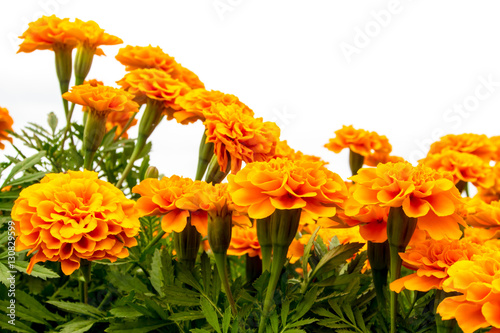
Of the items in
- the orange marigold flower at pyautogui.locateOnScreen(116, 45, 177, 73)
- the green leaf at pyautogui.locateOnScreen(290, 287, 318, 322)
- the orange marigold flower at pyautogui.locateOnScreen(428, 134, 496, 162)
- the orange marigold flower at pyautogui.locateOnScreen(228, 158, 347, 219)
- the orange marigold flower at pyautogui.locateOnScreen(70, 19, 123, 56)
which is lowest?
the orange marigold flower at pyautogui.locateOnScreen(428, 134, 496, 162)

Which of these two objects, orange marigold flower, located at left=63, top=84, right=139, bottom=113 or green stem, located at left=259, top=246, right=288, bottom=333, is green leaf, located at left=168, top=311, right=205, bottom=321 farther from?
orange marigold flower, located at left=63, top=84, right=139, bottom=113

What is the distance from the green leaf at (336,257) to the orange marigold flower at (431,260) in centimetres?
10

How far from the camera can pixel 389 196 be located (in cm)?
57

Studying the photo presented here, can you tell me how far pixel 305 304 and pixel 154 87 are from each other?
1.60 ft

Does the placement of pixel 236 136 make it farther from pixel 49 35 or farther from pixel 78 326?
pixel 49 35

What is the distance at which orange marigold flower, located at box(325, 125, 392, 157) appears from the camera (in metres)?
1.29

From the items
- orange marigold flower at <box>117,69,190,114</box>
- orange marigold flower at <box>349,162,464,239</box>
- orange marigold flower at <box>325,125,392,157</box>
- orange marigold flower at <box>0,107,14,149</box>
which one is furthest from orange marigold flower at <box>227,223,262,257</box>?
orange marigold flower at <box>0,107,14,149</box>

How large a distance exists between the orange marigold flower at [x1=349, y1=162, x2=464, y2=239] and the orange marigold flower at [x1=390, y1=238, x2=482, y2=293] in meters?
0.02

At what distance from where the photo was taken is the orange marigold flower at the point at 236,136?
2.44ft

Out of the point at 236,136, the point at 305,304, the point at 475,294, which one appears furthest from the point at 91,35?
the point at 475,294

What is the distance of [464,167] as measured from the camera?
4.10 feet

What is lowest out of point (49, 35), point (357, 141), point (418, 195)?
point (357, 141)

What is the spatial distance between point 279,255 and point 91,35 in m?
0.68

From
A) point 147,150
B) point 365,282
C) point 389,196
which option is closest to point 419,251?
point 389,196
